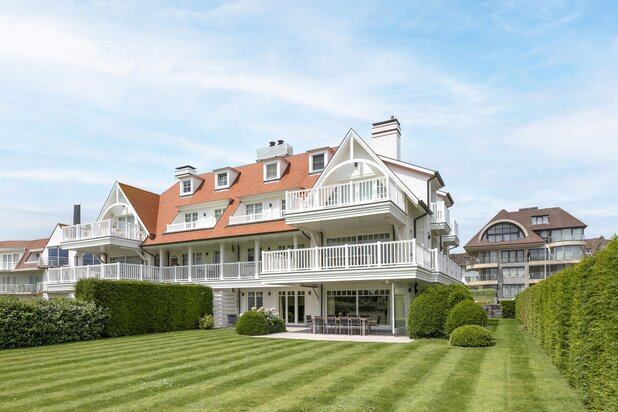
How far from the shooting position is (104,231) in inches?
1288

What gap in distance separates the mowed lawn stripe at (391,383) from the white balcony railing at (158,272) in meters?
15.4

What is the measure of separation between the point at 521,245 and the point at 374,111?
5094 centimetres

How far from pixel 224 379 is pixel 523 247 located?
6830cm

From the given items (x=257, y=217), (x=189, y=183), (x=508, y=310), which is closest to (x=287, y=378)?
(x=257, y=217)

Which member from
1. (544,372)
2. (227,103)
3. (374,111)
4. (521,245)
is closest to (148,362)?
(227,103)

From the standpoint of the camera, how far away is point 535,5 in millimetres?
11383

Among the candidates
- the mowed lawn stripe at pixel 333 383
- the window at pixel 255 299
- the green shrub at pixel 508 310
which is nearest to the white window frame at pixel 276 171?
the window at pixel 255 299

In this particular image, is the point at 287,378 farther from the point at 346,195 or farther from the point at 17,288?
the point at 17,288

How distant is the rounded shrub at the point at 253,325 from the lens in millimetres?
22516

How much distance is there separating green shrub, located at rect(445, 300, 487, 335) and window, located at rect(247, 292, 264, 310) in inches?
532

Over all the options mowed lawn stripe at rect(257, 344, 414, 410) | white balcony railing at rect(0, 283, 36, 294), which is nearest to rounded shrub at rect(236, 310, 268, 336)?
mowed lawn stripe at rect(257, 344, 414, 410)

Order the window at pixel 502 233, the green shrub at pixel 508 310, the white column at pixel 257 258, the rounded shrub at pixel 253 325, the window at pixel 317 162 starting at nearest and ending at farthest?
the rounded shrub at pixel 253 325 < the white column at pixel 257 258 < the window at pixel 317 162 < the green shrub at pixel 508 310 < the window at pixel 502 233

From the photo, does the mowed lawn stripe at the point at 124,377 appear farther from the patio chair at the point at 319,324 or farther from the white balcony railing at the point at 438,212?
Answer: the white balcony railing at the point at 438,212

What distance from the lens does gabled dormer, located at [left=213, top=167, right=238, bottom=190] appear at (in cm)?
3375
